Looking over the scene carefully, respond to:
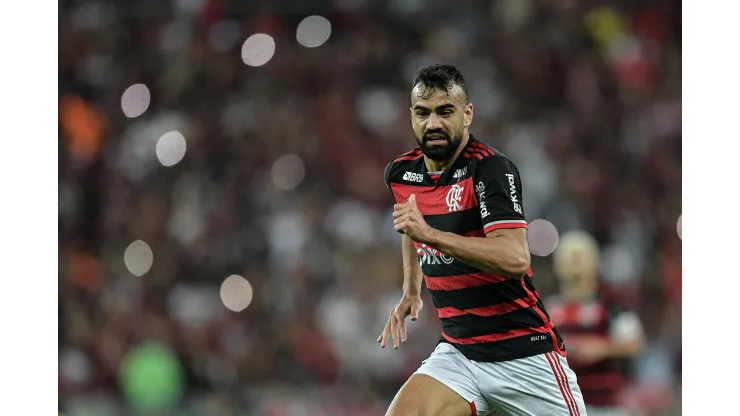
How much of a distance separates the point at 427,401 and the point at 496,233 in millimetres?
788

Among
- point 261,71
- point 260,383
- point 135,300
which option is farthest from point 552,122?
point 135,300

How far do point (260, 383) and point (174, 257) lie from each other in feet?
5.12

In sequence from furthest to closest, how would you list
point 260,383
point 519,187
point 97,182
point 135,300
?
1. point 97,182
2. point 135,300
3. point 260,383
4. point 519,187

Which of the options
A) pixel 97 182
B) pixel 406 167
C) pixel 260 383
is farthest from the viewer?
pixel 97 182

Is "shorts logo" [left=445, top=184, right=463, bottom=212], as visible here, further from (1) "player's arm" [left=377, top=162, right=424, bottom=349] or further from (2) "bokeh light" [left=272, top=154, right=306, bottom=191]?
(2) "bokeh light" [left=272, top=154, right=306, bottom=191]

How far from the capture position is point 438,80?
11.9ft

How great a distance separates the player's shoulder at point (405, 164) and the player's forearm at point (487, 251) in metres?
0.73

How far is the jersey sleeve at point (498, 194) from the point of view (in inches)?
133

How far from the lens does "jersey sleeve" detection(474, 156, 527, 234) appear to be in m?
3.39

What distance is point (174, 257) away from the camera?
8.28 metres

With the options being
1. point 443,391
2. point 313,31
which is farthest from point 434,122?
point 313,31

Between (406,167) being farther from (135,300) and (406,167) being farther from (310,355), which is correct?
(135,300)

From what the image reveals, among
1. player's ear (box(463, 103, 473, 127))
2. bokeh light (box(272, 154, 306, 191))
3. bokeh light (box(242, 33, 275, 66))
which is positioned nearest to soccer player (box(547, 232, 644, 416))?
player's ear (box(463, 103, 473, 127))

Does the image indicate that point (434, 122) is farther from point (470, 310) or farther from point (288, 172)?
point (288, 172)
